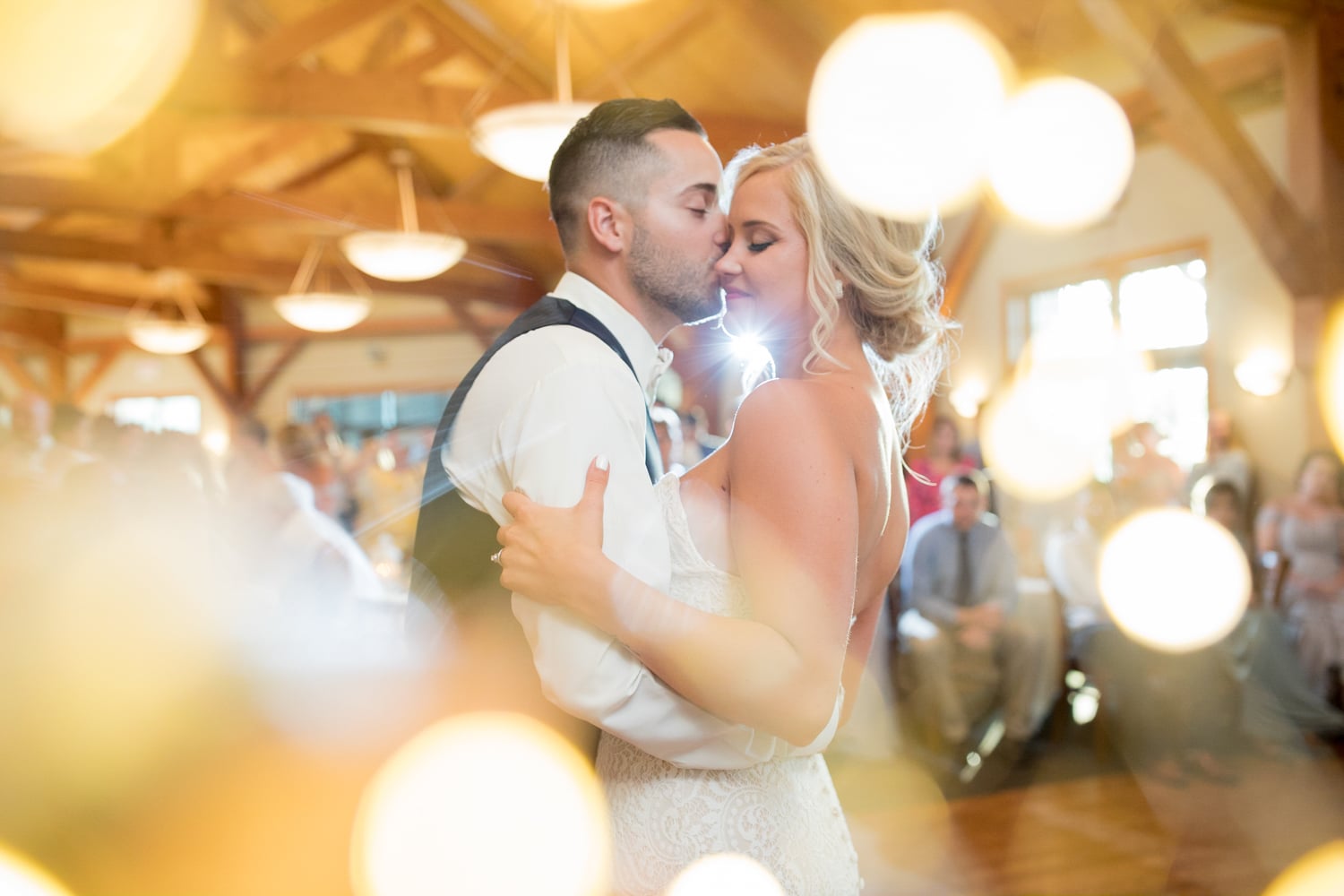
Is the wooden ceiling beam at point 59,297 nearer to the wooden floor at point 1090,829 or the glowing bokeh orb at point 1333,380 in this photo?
the wooden floor at point 1090,829

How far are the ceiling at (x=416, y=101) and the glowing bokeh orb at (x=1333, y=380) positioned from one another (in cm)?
155

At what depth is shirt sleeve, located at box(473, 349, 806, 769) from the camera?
1.03 m

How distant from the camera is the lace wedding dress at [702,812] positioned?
1188 millimetres

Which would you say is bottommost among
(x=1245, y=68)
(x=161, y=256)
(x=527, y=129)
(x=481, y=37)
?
(x=527, y=129)

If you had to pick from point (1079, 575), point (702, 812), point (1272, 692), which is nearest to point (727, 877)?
point (702, 812)

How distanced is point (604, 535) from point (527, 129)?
329cm

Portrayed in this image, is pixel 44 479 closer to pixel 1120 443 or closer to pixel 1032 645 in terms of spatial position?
pixel 1032 645

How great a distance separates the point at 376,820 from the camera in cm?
300

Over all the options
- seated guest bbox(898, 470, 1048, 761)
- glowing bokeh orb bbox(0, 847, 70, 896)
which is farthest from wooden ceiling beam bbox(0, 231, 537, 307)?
glowing bokeh orb bbox(0, 847, 70, 896)

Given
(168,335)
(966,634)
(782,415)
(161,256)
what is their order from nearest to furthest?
(782,415) → (966,634) → (168,335) → (161,256)

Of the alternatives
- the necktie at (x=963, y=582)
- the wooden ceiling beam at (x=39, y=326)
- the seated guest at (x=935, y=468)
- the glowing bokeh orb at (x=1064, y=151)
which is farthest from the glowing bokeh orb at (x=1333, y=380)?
the wooden ceiling beam at (x=39, y=326)

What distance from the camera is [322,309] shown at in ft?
23.0

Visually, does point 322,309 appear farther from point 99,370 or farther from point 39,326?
point 39,326

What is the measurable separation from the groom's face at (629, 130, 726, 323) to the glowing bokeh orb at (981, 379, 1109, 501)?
6968mm
